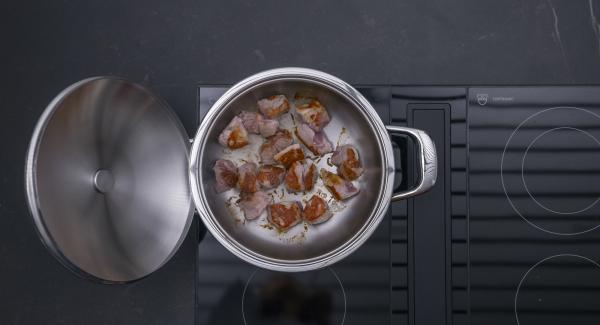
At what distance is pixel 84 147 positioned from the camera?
71 centimetres

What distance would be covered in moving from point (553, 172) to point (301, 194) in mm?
438

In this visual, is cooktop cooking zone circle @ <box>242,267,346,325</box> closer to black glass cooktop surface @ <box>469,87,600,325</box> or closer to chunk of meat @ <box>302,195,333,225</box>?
chunk of meat @ <box>302,195,333,225</box>

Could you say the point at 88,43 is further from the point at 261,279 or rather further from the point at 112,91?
the point at 261,279

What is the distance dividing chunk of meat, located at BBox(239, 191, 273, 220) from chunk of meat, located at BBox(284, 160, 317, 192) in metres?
0.04

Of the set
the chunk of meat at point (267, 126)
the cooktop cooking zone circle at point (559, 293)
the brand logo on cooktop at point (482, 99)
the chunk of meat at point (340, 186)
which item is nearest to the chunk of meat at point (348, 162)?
the chunk of meat at point (340, 186)

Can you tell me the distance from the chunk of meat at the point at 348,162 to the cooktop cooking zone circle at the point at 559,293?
35cm

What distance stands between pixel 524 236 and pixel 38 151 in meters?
0.78

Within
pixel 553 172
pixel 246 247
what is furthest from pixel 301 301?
pixel 553 172

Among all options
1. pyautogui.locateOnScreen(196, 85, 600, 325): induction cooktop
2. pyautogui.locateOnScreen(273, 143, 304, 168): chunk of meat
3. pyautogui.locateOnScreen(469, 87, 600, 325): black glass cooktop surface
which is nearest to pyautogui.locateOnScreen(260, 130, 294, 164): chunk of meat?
pyautogui.locateOnScreen(273, 143, 304, 168): chunk of meat

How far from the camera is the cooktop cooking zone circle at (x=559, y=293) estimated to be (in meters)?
0.80

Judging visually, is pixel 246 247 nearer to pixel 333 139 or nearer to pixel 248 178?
pixel 248 178

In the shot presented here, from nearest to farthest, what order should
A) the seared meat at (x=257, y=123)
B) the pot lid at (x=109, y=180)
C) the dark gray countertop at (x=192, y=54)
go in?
1. the pot lid at (x=109, y=180)
2. the seared meat at (x=257, y=123)
3. the dark gray countertop at (x=192, y=54)

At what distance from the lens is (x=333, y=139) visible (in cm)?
80

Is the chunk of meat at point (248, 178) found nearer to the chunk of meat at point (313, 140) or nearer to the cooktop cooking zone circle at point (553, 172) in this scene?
the chunk of meat at point (313, 140)
